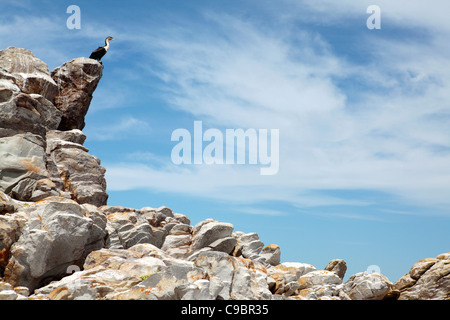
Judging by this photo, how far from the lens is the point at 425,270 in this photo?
1651 inches

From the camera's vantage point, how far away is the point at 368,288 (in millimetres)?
39406

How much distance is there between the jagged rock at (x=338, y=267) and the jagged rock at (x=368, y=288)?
605cm

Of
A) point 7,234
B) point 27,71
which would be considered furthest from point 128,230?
point 27,71

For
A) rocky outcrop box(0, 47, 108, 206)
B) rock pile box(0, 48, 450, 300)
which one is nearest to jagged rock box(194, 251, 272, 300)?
rock pile box(0, 48, 450, 300)

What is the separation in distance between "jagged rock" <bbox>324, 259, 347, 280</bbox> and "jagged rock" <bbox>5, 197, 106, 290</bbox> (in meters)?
24.1

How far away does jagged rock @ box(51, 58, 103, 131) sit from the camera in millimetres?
54844

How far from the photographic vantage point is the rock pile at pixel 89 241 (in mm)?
28781

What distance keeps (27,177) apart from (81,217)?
8173 mm

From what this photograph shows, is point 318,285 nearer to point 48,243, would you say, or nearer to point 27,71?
point 48,243

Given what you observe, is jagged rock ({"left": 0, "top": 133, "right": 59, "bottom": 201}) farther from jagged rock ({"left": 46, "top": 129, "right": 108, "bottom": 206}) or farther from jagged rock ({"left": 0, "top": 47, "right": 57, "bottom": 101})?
jagged rock ({"left": 0, "top": 47, "right": 57, "bottom": 101})

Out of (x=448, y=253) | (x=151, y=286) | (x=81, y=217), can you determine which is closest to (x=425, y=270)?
(x=448, y=253)

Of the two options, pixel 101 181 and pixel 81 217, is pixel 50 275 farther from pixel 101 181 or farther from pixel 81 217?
pixel 101 181

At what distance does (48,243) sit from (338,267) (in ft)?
90.4

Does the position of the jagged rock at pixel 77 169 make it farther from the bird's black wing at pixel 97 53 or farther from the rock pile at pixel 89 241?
the bird's black wing at pixel 97 53
